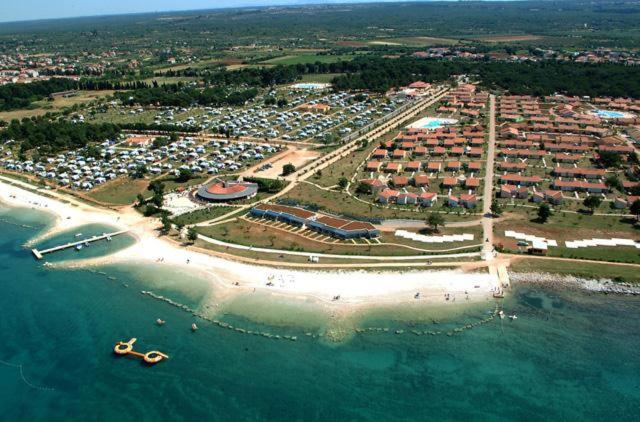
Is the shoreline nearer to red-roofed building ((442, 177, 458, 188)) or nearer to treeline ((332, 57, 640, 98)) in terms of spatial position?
red-roofed building ((442, 177, 458, 188))

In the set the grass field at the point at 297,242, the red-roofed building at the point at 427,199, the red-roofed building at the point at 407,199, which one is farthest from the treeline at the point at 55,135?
→ the red-roofed building at the point at 427,199

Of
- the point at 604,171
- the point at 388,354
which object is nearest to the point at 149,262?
the point at 388,354

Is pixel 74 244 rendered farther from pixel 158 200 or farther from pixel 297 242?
pixel 297 242

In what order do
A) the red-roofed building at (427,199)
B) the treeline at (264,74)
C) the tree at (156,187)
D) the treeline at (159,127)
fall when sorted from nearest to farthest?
the red-roofed building at (427,199), the tree at (156,187), the treeline at (159,127), the treeline at (264,74)

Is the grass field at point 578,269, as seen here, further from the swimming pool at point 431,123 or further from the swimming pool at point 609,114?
the swimming pool at point 609,114

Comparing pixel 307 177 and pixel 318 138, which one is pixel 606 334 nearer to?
pixel 307 177

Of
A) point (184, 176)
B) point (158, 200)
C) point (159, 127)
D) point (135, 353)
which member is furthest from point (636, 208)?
point (159, 127)

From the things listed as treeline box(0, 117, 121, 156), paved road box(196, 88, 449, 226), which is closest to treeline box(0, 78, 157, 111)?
treeline box(0, 117, 121, 156)
